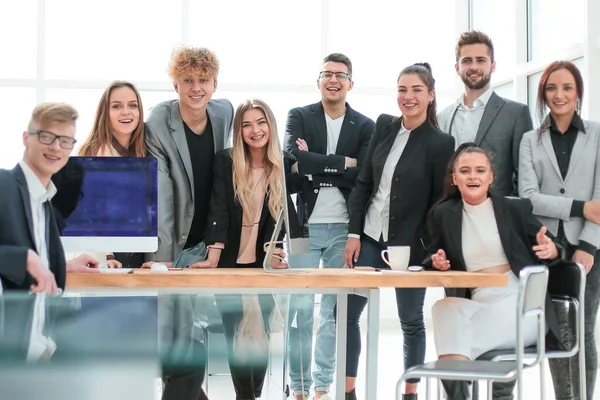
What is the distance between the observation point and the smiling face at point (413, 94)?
11.9ft

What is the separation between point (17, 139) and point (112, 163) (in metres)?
4.89

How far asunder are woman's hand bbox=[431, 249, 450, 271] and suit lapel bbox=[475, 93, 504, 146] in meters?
0.77

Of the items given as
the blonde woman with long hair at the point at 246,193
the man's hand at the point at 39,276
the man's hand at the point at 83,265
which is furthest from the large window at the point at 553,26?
the man's hand at the point at 39,276

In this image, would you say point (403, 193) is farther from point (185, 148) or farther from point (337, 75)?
point (185, 148)

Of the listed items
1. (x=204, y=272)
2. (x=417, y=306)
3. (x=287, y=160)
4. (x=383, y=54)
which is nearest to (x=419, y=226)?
(x=417, y=306)

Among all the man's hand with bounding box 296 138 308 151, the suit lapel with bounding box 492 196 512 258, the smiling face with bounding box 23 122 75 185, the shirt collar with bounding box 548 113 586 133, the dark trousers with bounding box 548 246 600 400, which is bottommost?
the dark trousers with bounding box 548 246 600 400

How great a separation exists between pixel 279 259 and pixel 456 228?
74cm

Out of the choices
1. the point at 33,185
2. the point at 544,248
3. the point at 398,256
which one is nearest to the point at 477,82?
the point at 544,248

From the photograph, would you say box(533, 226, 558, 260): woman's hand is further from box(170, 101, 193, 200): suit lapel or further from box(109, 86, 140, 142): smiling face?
box(109, 86, 140, 142): smiling face

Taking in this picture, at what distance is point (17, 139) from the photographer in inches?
288

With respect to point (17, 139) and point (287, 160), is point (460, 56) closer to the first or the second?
point (287, 160)

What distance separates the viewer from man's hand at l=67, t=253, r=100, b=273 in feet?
8.85

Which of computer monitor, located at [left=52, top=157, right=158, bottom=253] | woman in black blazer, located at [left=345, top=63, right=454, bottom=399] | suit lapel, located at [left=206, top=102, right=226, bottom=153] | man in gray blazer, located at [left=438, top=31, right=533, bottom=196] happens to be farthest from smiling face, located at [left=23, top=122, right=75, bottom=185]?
man in gray blazer, located at [left=438, top=31, right=533, bottom=196]

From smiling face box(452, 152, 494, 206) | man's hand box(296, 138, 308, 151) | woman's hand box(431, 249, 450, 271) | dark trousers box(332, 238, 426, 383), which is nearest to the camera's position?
woman's hand box(431, 249, 450, 271)
